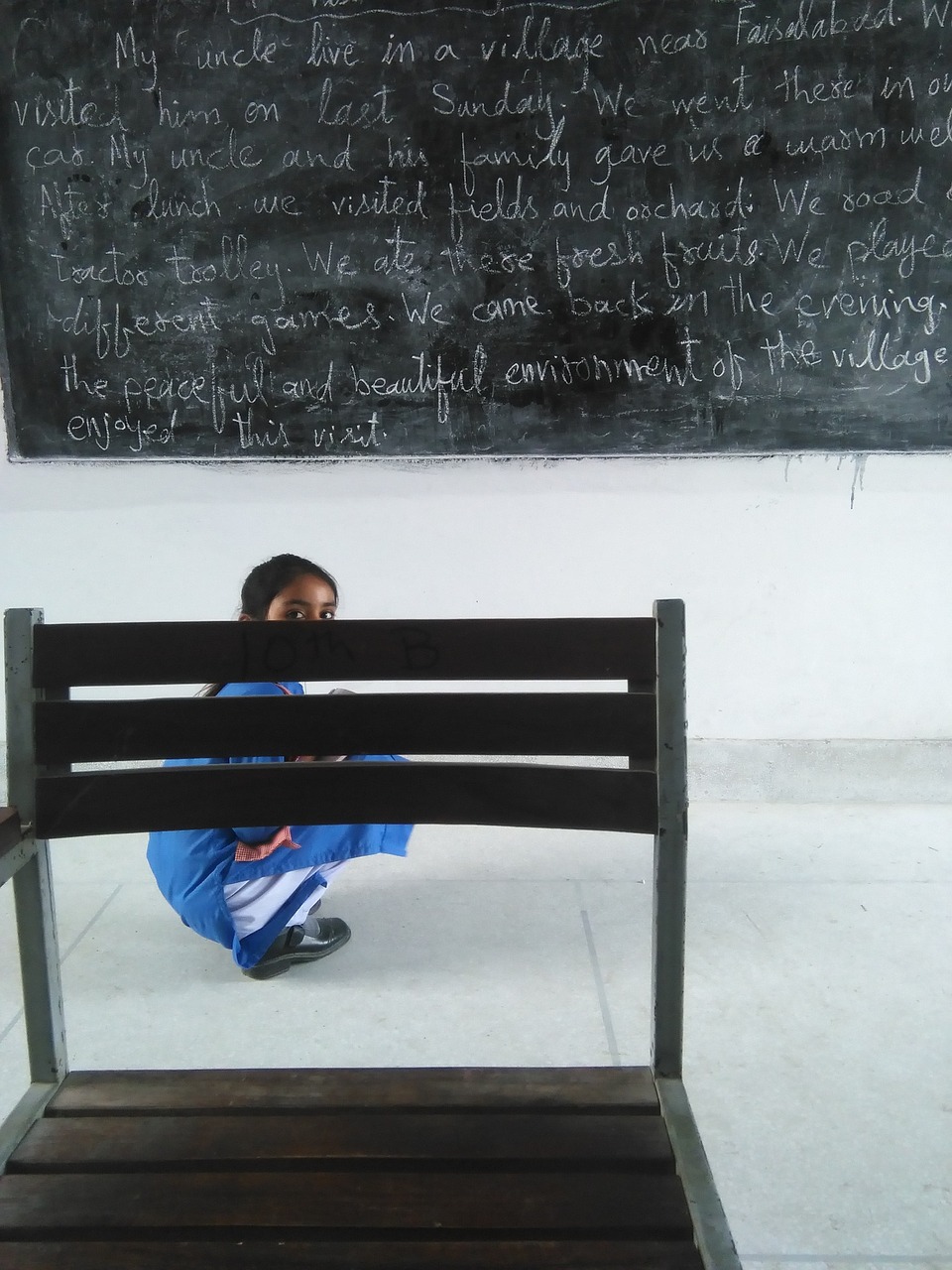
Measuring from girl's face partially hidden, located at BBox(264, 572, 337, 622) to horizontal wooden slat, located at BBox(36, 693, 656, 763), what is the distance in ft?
2.78

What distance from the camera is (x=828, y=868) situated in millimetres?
2100

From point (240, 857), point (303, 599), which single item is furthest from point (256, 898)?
point (303, 599)

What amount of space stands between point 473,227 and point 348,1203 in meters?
2.19

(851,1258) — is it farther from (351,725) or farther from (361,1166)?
(351,725)

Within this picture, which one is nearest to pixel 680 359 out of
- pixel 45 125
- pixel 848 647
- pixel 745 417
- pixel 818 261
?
pixel 745 417

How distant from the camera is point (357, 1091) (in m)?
0.76

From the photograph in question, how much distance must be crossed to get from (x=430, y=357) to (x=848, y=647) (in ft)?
4.44

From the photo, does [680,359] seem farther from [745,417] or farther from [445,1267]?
[445,1267]

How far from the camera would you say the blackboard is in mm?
2262

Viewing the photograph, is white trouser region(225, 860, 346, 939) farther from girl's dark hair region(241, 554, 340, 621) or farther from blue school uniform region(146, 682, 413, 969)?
girl's dark hair region(241, 554, 340, 621)

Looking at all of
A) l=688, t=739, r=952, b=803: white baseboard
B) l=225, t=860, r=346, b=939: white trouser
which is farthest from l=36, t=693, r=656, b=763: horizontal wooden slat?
l=688, t=739, r=952, b=803: white baseboard

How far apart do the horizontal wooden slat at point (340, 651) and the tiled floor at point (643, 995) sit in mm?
716

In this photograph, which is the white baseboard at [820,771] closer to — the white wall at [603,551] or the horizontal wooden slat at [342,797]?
the white wall at [603,551]

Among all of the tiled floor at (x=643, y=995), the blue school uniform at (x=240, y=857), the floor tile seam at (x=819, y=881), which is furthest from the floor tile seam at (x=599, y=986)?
the blue school uniform at (x=240, y=857)
